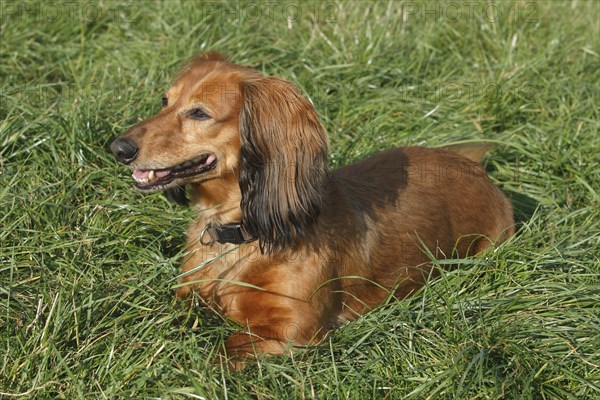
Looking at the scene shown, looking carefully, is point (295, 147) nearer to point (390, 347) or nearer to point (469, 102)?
point (390, 347)

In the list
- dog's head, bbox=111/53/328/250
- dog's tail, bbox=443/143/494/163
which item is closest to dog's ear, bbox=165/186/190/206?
dog's head, bbox=111/53/328/250

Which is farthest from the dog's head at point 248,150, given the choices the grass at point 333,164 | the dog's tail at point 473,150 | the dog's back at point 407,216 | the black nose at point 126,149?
the dog's tail at point 473,150

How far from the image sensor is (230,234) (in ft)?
12.6

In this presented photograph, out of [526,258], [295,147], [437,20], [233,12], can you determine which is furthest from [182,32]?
[526,258]

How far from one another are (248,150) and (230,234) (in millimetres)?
425

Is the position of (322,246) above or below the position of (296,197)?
below

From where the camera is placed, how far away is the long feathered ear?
3.66 m

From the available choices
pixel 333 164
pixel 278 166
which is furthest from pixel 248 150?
pixel 333 164

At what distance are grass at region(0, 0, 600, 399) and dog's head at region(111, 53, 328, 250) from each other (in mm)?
494

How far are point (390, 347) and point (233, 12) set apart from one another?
11.7ft

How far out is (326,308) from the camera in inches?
152

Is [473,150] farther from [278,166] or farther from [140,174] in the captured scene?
[140,174]

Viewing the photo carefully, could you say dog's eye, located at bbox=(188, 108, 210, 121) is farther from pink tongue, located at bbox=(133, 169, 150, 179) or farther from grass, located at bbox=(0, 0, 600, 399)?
grass, located at bbox=(0, 0, 600, 399)

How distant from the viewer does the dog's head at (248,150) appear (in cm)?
366
